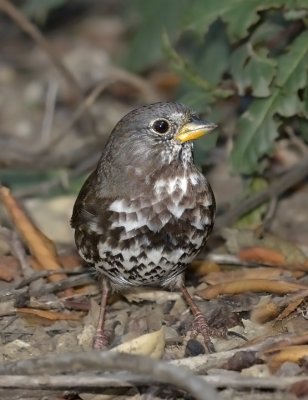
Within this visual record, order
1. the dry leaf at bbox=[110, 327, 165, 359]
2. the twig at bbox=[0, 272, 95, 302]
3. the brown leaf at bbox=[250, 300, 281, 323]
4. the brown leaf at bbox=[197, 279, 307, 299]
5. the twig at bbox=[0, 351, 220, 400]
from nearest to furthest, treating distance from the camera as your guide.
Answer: the twig at bbox=[0, 351, 220, 400]
the dry leaf at bbox=[110, 327, 165, 359]
the brown leaf at bbox=[250, 300, 281, 323]
the brown leaf at bbox=[197, 279, 307, 299]
the twig at bbox=[0, 272, 95, 302]

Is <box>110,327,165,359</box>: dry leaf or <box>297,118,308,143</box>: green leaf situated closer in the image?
<box>110,327,165,359</box>: dry leaf

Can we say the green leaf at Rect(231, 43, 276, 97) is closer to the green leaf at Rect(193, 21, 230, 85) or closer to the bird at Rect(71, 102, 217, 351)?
the green leaf at Rect(193, 21, 230, 85)

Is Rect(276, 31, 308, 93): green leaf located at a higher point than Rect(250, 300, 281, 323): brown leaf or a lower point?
higher

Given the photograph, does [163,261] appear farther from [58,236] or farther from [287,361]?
[58,236]

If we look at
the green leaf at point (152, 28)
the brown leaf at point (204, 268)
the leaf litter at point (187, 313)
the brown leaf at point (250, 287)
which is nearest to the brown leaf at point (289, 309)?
the leaf litter at point (187, 313)

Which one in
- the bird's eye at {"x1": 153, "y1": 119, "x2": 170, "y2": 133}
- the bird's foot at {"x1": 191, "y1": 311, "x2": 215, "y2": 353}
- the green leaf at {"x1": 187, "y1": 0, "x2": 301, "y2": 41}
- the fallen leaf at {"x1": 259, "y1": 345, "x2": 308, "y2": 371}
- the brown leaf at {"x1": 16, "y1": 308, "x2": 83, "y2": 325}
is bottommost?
the fallen leaf at {"x1": 259, "y1": 345, "x2": 308, "y2": 371}

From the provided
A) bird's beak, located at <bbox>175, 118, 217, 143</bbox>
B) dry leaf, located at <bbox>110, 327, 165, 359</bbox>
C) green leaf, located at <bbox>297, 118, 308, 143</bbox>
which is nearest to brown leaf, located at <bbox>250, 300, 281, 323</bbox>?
dry leaf, located at <bbox>110, 327, 165, 359</bbox>

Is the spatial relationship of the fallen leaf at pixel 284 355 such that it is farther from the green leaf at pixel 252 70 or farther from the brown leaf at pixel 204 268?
the green leaf at pixel 252 70

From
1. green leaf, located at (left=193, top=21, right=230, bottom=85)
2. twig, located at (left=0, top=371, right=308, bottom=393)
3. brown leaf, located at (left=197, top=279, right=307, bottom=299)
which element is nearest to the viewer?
twig, located at (left=0, top=371, right=308, bottom=393)
